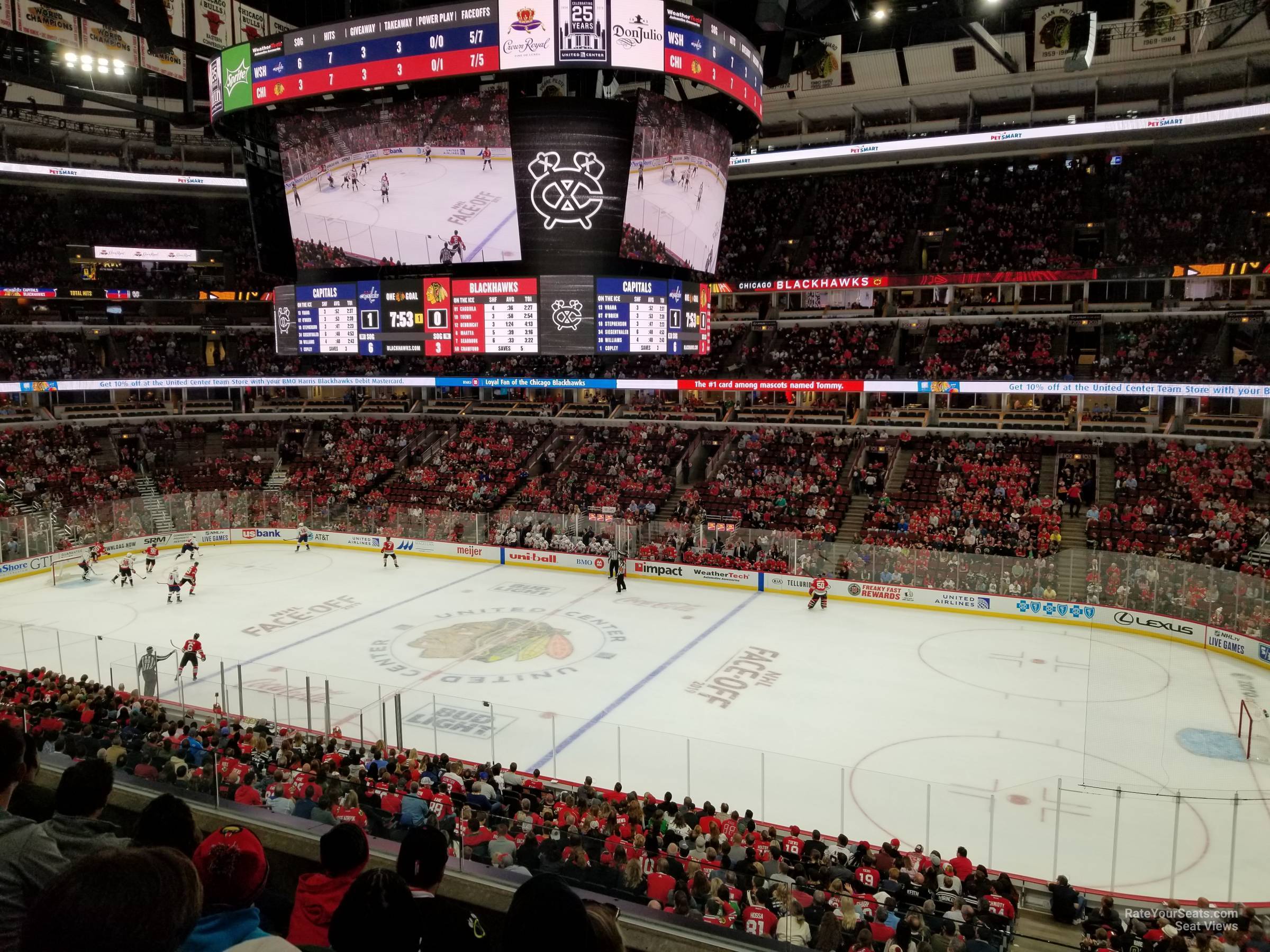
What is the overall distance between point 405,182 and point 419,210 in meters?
0.73

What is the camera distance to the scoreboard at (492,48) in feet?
63.5

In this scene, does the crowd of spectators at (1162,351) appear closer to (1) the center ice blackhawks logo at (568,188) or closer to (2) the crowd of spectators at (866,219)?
Answer: (2) the crowd of spectators at (866,219)

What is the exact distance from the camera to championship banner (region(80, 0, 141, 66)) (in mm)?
26156

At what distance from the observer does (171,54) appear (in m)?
28.8

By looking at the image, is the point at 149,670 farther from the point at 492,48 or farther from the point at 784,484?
the point at 784,484

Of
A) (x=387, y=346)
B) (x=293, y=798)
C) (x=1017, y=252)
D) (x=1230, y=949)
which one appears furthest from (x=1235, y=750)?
(x=1017, y=252)

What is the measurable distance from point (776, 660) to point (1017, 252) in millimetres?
24370

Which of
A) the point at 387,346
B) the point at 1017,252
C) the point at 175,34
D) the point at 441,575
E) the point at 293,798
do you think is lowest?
the point at 441,575

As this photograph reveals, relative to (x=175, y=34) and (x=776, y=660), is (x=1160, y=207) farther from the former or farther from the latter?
(x=175, y=34)

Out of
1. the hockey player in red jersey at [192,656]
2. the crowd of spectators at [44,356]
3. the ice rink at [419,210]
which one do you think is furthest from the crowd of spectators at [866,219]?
the crowd of spectators at [44,356]

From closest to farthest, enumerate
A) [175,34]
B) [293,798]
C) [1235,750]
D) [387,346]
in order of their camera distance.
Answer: [293,798] → [1235,750] → [387,346] → [175,34]


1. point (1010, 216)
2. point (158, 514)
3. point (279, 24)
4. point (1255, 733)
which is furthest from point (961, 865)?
point (1010, 216)

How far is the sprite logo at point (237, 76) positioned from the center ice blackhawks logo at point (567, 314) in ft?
30.8

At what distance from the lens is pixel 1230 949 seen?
6.94m
